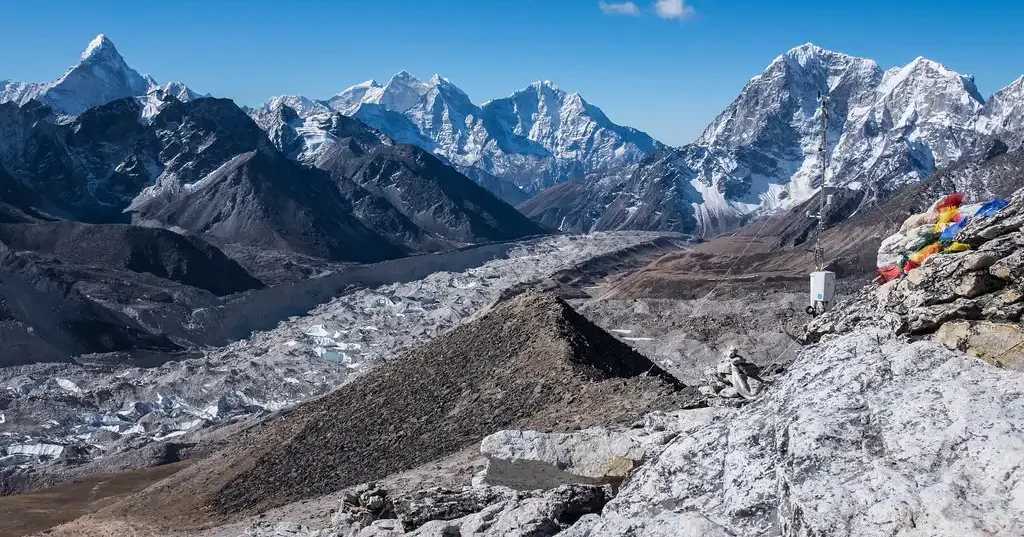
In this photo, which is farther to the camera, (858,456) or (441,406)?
(441,406)

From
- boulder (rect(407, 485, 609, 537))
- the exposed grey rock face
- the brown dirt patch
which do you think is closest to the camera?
the exposed grey rock face

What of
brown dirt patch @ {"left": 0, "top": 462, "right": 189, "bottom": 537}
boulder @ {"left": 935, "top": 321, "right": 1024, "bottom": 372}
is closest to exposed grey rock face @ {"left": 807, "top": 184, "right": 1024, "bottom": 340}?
boulder @ {"left": 935, "top": 321, "right": 1024, "bottom": 372}

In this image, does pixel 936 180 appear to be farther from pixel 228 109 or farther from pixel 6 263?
pixel 228 109

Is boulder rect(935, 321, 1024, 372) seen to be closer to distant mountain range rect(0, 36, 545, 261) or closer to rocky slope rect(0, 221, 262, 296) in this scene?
rocky slope rect(0, 221, 262, 296)

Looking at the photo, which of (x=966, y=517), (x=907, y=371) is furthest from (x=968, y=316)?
(x=966, y=517)

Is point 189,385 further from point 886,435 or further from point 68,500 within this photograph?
point 886,435

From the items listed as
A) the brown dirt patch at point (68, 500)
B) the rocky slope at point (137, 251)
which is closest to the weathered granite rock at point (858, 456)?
the brown dirt patch at point (68, 500)

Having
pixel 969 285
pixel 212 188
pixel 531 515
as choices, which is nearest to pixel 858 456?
pixel 969 285

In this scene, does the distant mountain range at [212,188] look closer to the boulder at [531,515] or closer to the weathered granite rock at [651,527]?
the boulder at [531,515]

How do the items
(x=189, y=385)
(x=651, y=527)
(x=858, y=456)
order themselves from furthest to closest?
(x=189, y=385)
(x=651, y=527)
(x=858, y=456)
